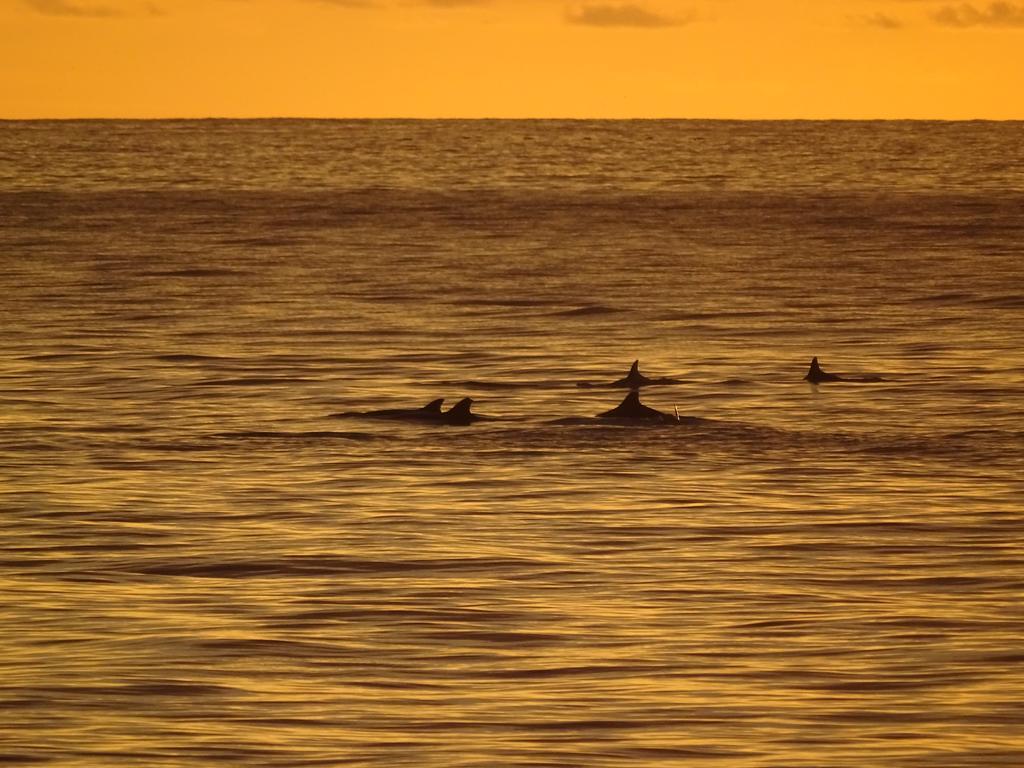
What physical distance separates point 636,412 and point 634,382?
4.49 metres

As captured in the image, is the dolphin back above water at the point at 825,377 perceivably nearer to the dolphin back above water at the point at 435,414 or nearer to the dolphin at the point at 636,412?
the dolphin at the point at 636,412

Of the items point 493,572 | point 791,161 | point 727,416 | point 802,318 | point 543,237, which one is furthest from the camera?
point 791,161

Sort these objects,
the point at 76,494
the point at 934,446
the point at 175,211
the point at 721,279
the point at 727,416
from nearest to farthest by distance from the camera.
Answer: the point at 76,494
the point at 934,446
the point at 727,416
the point at 721,279
the point at 175,211

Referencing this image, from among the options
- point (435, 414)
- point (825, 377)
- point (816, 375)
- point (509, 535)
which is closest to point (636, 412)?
point (435, 414)

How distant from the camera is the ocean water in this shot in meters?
13.9

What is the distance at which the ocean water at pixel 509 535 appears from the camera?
13.9 metres

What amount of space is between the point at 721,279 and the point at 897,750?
1994 inches

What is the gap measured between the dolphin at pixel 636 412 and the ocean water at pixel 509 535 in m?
0.36

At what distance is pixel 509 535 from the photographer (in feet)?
68.0

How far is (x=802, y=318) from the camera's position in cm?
5094

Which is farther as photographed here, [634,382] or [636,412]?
[634,382]

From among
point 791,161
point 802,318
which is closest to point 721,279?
point 802,318

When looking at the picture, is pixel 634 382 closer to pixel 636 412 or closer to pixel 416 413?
pixel 636 412

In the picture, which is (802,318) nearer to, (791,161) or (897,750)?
(897,750)
